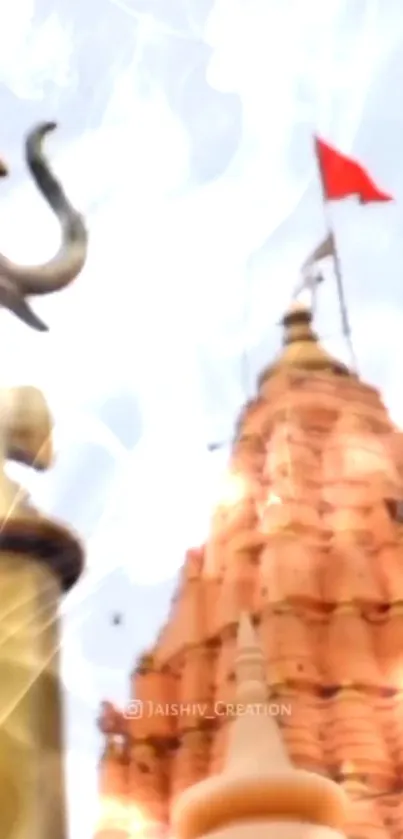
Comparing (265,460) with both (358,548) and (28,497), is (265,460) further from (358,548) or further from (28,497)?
(28,497)

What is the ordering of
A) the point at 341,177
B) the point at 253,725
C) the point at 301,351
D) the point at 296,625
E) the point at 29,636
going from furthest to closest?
the point at 301,351 → the point at 341,177 → the point at 296,625 → the point at 253,725 → the point at 29,636

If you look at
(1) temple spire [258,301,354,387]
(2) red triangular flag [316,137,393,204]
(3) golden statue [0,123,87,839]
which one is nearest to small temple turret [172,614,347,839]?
(3) golden statue [0,123,87,839]

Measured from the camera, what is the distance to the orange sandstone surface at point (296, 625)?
6.05 meters

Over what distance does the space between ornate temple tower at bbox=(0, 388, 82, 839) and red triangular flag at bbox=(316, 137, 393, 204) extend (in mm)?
4748

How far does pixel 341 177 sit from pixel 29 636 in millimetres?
5196

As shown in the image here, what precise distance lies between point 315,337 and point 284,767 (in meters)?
5.03

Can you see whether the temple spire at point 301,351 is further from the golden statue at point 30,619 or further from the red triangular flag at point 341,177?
the golden statue at point 30,619

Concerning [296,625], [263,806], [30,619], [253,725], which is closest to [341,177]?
[296,625]

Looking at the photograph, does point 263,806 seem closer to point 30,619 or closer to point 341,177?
point 30,619

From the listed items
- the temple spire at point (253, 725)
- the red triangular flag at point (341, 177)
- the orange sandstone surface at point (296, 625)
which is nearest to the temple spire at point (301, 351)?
the orange sandstone surface at point (296, 625)

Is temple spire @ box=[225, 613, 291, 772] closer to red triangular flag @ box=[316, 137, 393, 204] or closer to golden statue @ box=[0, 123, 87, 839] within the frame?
golden statue @ box=[0, 123, 87, 839]

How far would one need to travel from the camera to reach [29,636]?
2416 millimetres

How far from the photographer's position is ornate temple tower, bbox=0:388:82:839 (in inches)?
88.8

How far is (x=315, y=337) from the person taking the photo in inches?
336
